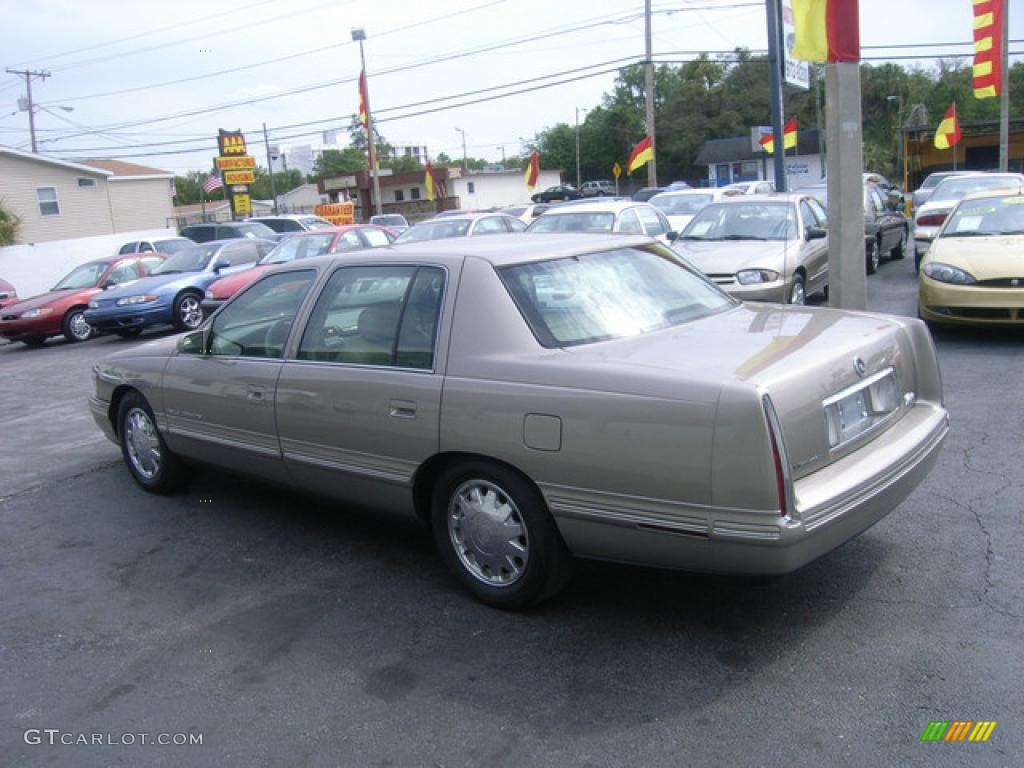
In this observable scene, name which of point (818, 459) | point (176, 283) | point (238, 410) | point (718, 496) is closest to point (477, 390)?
point (718, 496)

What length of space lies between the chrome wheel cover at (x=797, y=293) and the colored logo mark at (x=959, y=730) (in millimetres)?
8153

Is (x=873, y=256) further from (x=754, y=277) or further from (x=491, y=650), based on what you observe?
(x=491, y=650)

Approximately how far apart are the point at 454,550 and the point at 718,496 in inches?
55.1

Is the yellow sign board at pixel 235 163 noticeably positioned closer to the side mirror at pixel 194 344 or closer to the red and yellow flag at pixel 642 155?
the red and yellow flag at pixel 642 155

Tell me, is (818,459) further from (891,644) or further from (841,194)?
(841,194)

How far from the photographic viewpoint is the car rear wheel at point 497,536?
386 centimetres

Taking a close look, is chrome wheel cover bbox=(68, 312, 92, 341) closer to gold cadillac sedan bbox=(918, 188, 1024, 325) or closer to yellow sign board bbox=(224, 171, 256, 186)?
gold cadillac sedan bbox=(918, 188, 1024, 325)

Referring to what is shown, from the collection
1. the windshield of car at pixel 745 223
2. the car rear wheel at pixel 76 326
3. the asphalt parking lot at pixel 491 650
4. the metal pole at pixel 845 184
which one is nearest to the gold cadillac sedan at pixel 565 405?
the asphalt parking lot at pixel 491 650

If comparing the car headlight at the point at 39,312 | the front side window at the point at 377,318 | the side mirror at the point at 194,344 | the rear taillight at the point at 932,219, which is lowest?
the car headlight at the point at 39,312

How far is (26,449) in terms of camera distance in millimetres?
8133

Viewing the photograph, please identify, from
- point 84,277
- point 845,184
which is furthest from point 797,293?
point 84,277

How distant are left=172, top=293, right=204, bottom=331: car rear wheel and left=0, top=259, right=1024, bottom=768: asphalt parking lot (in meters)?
10.9

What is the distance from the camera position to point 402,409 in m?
4.26

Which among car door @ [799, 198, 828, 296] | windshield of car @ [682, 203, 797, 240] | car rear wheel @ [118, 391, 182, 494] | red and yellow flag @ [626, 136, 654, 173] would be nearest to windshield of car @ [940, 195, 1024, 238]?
car door @ [799, 198, 828, 296]
